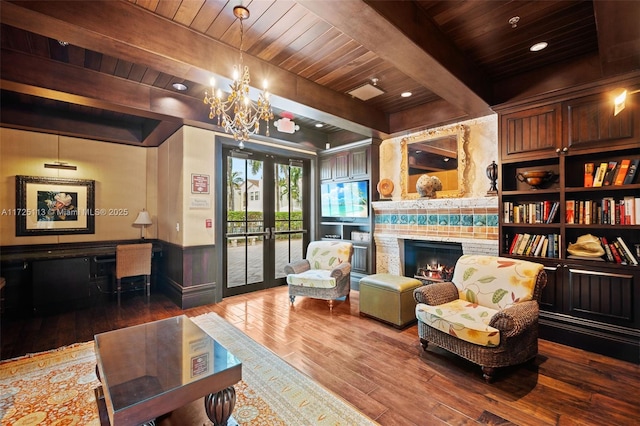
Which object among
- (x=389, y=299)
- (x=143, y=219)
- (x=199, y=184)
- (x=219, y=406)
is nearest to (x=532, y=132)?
(x=389, y=299)

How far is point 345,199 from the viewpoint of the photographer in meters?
5.48

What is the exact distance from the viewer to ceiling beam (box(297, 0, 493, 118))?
1.89 metres

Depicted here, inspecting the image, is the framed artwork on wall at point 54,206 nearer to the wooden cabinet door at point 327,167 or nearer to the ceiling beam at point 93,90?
the ceiling beam at point 93,90

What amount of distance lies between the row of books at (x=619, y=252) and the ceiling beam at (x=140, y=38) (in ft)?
11.9

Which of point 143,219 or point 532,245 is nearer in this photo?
point 532,245

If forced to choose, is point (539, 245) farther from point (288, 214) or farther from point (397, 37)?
point (288, 214)

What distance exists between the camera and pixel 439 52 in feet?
8.25

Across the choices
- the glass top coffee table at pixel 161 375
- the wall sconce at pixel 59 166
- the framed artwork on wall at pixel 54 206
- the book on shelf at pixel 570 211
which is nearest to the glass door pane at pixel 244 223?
the framed artwork on wall at pixel 54 206

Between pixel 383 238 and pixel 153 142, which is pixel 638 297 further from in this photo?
pixel 153 142

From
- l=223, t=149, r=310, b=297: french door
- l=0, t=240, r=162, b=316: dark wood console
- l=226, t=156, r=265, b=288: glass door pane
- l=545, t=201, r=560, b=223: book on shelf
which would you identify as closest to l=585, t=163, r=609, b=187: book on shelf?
l=545, t=201, r=560, b=223: book on shelf

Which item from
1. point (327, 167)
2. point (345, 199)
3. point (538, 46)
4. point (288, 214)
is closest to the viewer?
point (538, 46)

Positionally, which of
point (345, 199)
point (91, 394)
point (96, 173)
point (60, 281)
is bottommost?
point (91, 394)

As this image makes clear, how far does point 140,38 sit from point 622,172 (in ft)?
14.7

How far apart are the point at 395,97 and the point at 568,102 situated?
75.2 inches
